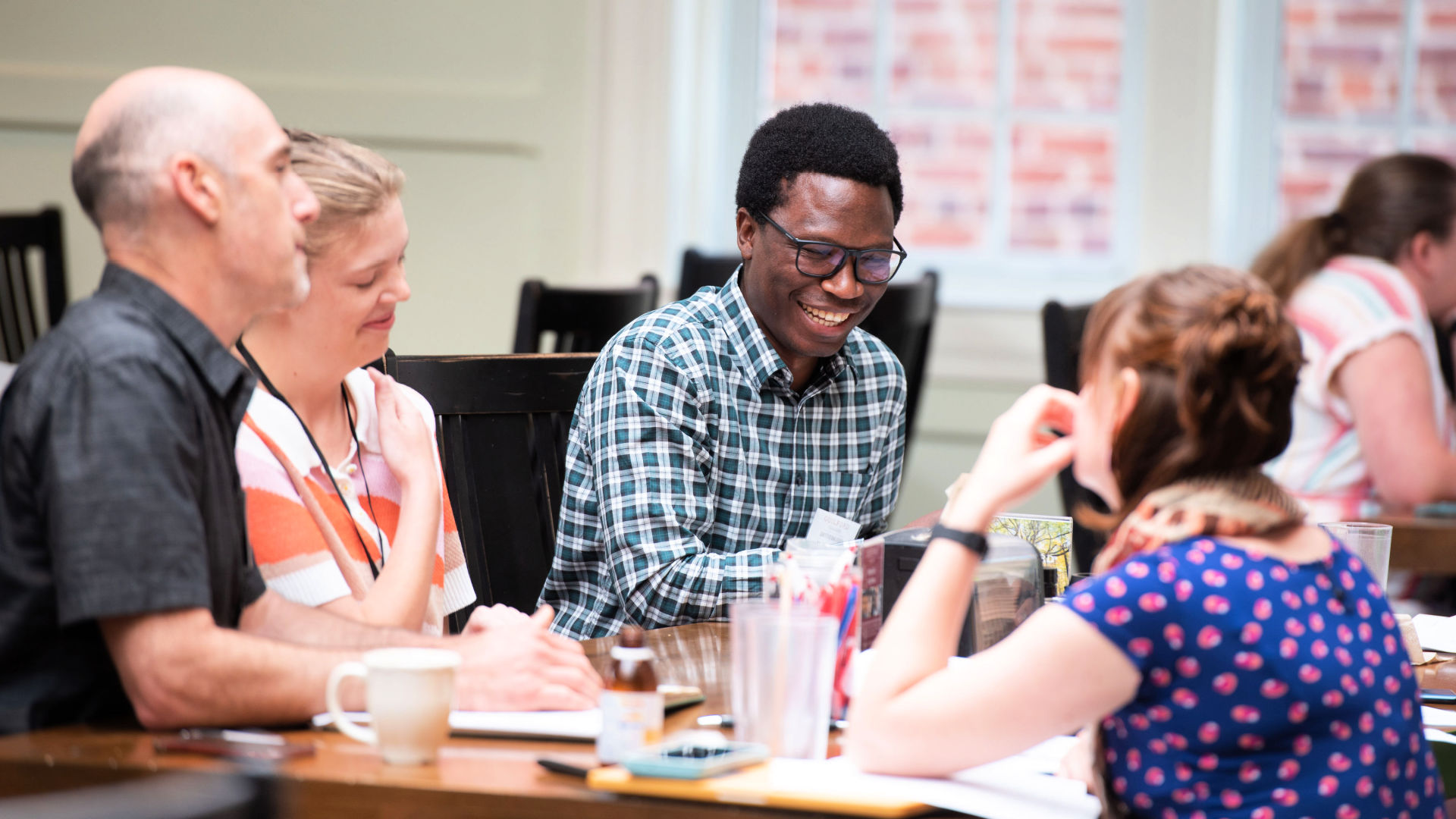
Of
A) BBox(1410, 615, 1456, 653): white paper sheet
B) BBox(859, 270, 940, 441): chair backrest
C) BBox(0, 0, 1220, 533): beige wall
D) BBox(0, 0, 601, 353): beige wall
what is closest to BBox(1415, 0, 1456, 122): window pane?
BBox(0, 0, 1220, 533): beige wall

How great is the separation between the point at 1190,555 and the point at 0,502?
2.90 feet

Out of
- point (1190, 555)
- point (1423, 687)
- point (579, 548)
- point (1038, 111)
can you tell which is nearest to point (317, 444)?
point (579, 548)

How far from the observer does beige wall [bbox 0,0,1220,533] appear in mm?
3984

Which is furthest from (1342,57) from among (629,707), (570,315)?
(629,707)

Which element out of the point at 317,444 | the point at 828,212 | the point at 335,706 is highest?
the point at 828,212

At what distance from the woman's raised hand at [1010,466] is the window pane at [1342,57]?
10.3 ft

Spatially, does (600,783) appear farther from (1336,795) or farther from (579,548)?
(579,548)

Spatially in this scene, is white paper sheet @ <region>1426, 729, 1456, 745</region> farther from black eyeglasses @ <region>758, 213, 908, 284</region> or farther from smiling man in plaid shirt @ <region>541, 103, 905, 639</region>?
black eyeglasses @ <region>758, 213, 908, 284</region>

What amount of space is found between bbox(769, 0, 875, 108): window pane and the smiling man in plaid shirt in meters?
2.08

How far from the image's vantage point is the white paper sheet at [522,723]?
1168 mm

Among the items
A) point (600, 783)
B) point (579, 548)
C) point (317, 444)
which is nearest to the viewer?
point (600, 783)

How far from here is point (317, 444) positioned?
5.39 feet

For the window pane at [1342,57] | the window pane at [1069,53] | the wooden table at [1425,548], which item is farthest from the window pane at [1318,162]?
the wooden table at [1425,548]

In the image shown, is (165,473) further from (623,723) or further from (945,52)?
(945,52)
